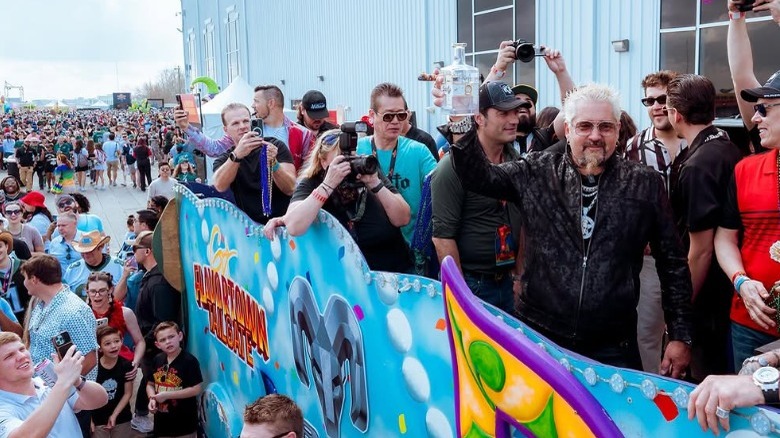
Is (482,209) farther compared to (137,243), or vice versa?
(137,243)

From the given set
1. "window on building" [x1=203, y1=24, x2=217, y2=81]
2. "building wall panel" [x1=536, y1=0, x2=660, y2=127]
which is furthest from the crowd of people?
"window on building" [x1=203, y1=24, x2=217, y2=81]

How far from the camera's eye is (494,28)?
10.8 meters

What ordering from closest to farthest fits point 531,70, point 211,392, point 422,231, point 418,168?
point 422,231 < point 418,168 < point 211,392 < point 531,70

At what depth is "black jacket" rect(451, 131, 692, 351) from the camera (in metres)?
2.76

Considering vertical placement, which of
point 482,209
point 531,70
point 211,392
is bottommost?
point 211,392

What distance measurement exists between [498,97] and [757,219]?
1.10 meters

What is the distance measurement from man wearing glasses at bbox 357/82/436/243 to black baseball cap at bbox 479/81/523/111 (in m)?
1.09

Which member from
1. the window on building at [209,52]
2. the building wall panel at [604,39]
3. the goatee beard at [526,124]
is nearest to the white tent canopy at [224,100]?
the building wall panel at [604,39]

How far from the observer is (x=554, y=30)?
30.9 ft

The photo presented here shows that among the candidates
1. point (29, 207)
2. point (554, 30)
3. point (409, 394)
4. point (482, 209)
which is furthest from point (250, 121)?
point (29, 207)

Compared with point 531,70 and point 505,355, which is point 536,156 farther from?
point 531,70

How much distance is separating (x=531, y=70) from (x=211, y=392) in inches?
252

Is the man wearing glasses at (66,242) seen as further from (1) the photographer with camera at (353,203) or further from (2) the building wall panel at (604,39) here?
(2) the building wall panel at (604,39)

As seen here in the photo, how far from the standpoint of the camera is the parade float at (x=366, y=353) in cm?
197
